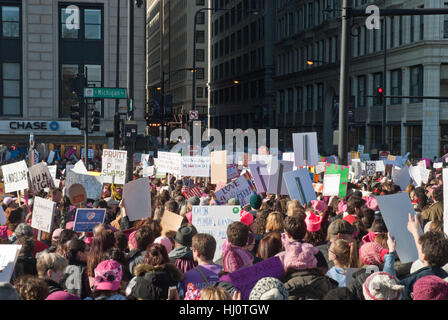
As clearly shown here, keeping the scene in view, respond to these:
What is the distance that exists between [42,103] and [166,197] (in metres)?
33.7

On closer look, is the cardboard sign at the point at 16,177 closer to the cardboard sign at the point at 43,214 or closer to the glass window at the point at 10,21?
the cardboard sign at the point at 43,214

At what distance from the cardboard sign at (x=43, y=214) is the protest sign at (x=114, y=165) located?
6366 millimetres

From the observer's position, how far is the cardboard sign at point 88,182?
14984 mm

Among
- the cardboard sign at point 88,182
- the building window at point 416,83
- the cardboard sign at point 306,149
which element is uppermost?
the building window at point 416,83

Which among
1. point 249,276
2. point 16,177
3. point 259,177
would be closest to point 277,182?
point 259,177

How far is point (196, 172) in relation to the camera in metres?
18.7

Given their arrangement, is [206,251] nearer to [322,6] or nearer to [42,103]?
[42,103]

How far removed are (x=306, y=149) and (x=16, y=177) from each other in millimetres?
6222

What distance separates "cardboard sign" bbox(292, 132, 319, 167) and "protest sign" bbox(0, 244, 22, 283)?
10687 millimetres

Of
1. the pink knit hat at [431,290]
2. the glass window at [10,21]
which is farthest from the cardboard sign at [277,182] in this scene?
the glass window at [10,21]

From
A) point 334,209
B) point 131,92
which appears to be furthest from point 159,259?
point 131,92

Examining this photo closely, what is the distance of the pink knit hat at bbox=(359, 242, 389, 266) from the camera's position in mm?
7438
